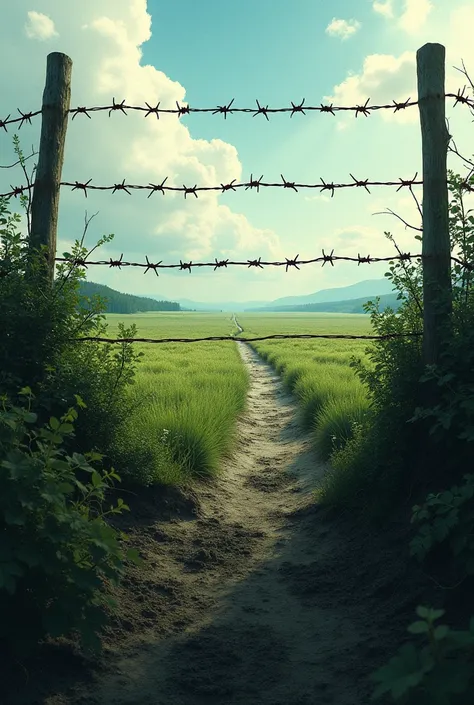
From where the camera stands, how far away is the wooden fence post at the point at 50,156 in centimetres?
416

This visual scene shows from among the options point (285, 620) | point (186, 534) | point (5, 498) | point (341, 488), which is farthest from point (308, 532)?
point (5, 498)

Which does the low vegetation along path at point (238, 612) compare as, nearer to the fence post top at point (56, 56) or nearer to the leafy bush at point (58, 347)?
the leafy bush at point (58, 347)

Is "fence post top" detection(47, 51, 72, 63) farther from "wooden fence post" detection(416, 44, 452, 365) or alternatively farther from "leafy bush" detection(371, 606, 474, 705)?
"leafy bush" detection(371, 606, 474, 705)

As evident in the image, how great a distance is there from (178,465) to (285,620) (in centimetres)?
225

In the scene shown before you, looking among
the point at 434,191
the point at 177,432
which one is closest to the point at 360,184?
the point at 434,191

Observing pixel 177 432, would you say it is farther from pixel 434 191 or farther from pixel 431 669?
pixel 431 669

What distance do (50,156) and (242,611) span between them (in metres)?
3.41

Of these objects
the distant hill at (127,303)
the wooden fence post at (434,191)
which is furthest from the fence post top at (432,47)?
the distant hill at (127,303)

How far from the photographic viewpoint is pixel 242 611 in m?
3.36

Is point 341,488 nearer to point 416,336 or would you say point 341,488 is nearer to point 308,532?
point 308,532

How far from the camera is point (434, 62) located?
3947mm

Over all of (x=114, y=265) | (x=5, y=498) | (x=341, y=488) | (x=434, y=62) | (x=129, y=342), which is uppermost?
(x=434, y=62)

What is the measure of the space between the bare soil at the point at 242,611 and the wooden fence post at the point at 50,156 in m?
2.20

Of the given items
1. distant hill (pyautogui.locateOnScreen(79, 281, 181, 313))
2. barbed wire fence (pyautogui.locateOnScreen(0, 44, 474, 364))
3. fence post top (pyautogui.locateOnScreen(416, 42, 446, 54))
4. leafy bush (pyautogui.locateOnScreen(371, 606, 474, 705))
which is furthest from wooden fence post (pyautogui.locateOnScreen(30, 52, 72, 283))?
distant hill (pyautogui.locateOnScreen(79, 281, 181, 313))
